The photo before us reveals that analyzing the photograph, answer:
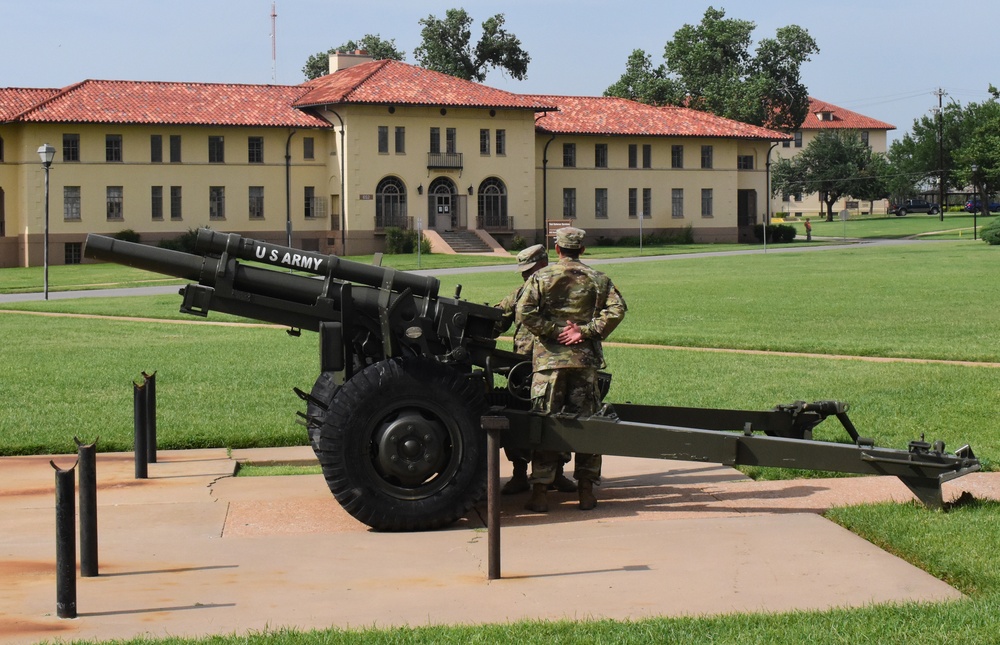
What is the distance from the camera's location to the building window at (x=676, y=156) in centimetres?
7931

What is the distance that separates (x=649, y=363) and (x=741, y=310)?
10.5 m

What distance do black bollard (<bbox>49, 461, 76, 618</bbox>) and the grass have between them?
1.95 feet

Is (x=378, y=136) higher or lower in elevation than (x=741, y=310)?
higher

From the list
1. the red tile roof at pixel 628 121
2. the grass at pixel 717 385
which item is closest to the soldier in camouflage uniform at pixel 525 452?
the grass at pixel 717 385

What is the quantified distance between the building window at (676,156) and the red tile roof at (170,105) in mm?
22068

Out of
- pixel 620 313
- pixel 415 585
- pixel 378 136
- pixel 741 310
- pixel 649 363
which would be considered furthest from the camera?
pixel 378 136

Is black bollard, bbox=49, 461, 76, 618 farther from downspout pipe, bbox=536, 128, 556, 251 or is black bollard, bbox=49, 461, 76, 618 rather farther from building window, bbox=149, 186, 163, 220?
downspout pipe, bbox=536, 128, 556, 251

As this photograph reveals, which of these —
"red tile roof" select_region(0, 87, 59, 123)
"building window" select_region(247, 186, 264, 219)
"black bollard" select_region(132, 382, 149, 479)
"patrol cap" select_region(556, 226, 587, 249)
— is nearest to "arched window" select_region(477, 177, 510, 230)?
"building window" select_region(247, 186, 264, 219)

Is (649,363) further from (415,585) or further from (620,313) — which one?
(415,585)

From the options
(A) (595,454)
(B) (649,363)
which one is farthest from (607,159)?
(A) (595,454)

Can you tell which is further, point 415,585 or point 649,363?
point 649,363

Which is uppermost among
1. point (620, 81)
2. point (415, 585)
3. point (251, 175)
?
point (620, 81)

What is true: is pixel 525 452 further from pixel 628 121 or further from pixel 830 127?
pixel 830 127

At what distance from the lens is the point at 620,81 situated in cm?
10650
